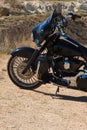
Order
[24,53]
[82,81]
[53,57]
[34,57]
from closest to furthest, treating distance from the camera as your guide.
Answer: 1. [82,81]
2. [53,57]
3. [34,57]
4. [24,53]

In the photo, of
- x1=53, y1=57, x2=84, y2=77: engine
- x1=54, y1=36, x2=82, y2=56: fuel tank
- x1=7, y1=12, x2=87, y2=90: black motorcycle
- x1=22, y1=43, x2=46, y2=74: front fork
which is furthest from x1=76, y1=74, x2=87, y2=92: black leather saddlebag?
x1=22, y1=43, x2=46, y2=74: front fork

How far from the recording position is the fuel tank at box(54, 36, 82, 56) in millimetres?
7430

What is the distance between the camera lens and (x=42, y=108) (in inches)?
274

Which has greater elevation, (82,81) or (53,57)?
(53,57)

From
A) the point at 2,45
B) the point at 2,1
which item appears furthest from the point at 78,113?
the point at 2,1

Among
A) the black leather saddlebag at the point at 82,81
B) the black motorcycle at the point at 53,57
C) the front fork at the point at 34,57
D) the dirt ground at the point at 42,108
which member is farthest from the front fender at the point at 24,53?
the black leather saddlebag at the point at 82,81

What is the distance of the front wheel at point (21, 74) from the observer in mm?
8008

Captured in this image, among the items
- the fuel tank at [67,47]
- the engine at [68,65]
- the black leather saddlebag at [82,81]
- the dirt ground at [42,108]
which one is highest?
the fuel tank at [67,47]

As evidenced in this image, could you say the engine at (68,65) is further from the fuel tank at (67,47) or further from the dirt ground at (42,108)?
the dirt ground at (42,108)

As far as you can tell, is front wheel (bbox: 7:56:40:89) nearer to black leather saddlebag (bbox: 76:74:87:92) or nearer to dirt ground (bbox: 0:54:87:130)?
dirt ground (bbox: 0:54:87:130)

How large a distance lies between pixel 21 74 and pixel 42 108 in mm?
1235

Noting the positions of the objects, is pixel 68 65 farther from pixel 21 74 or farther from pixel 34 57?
pixel 21 74

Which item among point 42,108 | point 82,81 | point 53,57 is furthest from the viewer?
point 53,57

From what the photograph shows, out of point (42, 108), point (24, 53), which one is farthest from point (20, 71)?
point (42, 108)
